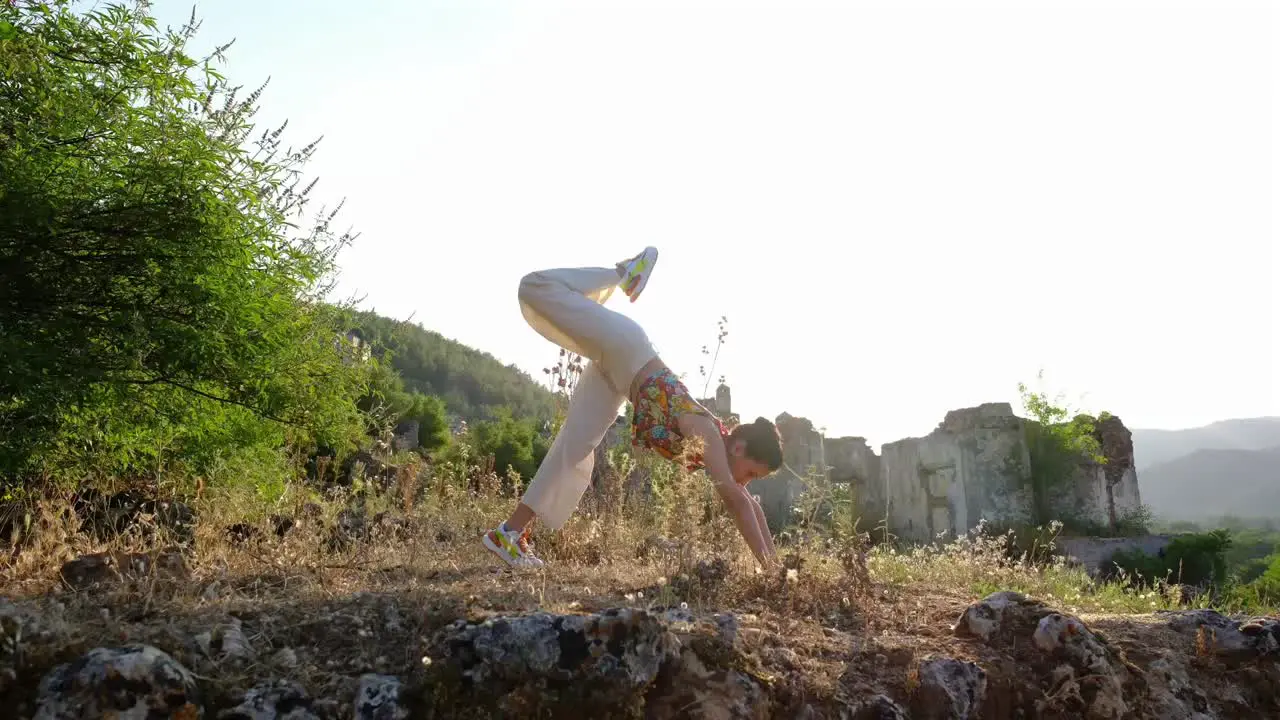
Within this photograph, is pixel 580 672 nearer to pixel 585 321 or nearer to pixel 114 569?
pixel 114 569

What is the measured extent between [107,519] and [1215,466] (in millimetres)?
103883

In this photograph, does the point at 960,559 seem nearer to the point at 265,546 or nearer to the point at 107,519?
the point at 265,546

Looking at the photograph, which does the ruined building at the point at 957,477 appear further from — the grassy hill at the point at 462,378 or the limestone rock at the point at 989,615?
the limestone rock at the point at 989,615

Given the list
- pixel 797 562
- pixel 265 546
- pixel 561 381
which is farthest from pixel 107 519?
pixel 561 381

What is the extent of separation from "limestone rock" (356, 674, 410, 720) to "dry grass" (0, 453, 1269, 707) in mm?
63

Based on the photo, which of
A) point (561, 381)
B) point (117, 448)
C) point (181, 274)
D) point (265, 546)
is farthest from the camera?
point (561, 381)

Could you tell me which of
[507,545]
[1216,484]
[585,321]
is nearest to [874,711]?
[507,545]

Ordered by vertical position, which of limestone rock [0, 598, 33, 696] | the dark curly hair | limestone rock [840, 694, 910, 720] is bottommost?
limestone rock [840, 694, 910, 720]

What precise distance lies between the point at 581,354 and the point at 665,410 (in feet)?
1.48

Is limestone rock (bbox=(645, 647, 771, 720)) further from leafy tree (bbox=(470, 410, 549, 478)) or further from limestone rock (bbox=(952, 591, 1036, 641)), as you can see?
leafy tree (bbox=(470, 410, 549, 478))

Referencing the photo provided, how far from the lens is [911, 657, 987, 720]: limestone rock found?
265cm

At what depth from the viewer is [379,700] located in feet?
7.23

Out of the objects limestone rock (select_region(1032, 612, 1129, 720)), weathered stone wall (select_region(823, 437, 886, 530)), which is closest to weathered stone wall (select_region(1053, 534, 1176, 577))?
weathered stone wall (select_region(823, 437, 886, 530))

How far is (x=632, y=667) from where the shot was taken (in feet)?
7.63
